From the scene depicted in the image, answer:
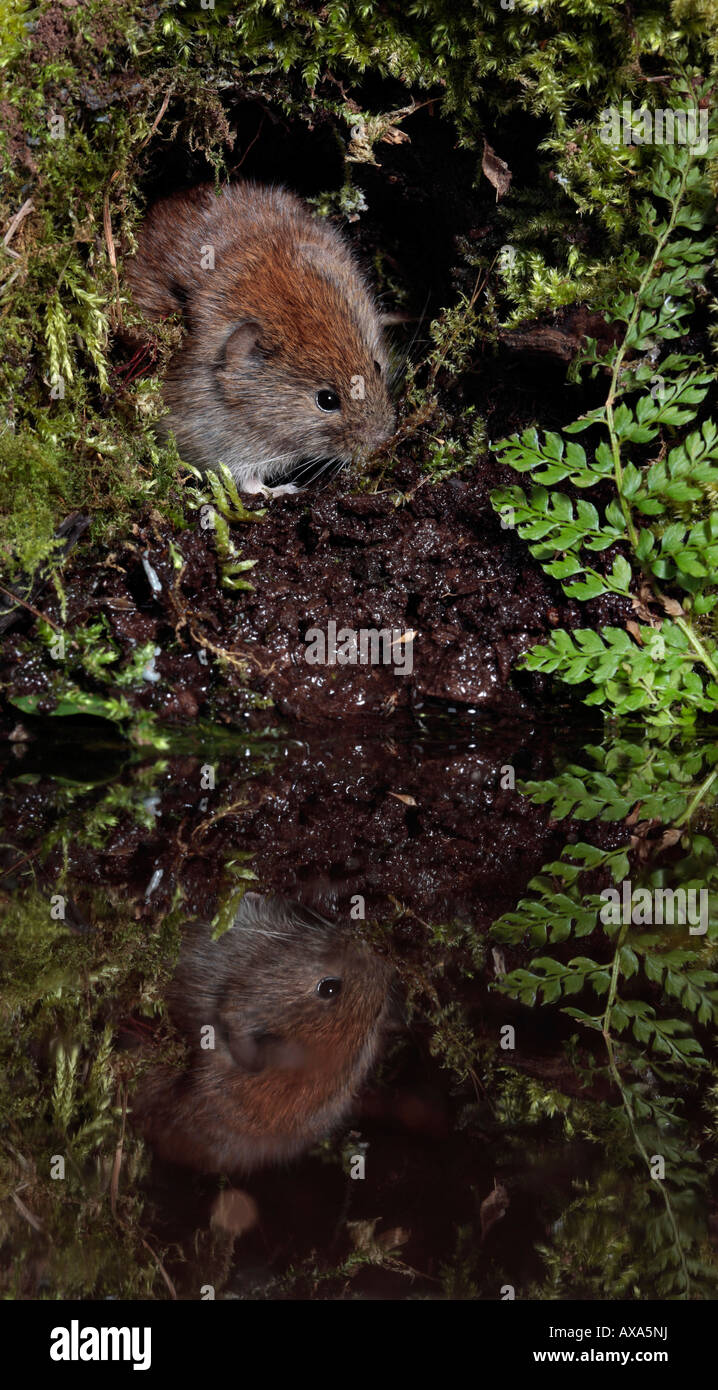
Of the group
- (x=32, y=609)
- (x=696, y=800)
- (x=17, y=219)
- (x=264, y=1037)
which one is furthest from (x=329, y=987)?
(x=17, y=219)

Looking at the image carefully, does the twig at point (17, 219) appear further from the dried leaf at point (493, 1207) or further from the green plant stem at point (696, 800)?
the dried leaf at point (493, 1207)

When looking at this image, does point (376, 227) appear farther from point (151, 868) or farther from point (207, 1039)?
point (207, 1039)

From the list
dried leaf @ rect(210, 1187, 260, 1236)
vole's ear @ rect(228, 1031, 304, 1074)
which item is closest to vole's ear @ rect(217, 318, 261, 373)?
vole's ear @ rect(228, 1031, 304, 1074)

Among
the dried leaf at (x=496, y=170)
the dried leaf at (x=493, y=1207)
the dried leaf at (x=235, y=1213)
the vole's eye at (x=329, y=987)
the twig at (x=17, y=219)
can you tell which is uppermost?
the dried leaf at (x=496, y=170)

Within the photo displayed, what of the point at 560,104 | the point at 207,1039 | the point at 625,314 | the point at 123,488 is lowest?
the point at 207,1039

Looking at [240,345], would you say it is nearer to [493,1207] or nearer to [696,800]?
[696,800]

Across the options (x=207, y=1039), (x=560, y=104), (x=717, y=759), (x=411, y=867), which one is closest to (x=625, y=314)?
(x=560, y=104)

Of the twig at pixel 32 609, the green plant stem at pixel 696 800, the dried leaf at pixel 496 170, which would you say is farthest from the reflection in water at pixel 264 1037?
the dried leaf at pixel 496 170

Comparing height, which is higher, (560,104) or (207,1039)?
(560,104)

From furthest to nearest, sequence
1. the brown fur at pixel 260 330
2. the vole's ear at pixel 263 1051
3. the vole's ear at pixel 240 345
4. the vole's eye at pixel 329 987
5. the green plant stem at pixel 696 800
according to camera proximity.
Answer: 1. the vole's ear at pixel 240 345
2. the brown fur at pixel 260 330
3. the green plant stem at pixel 696 800
4. the vole's eye at pixel 329 987
5. the vole's ear at pixel 263 1051
